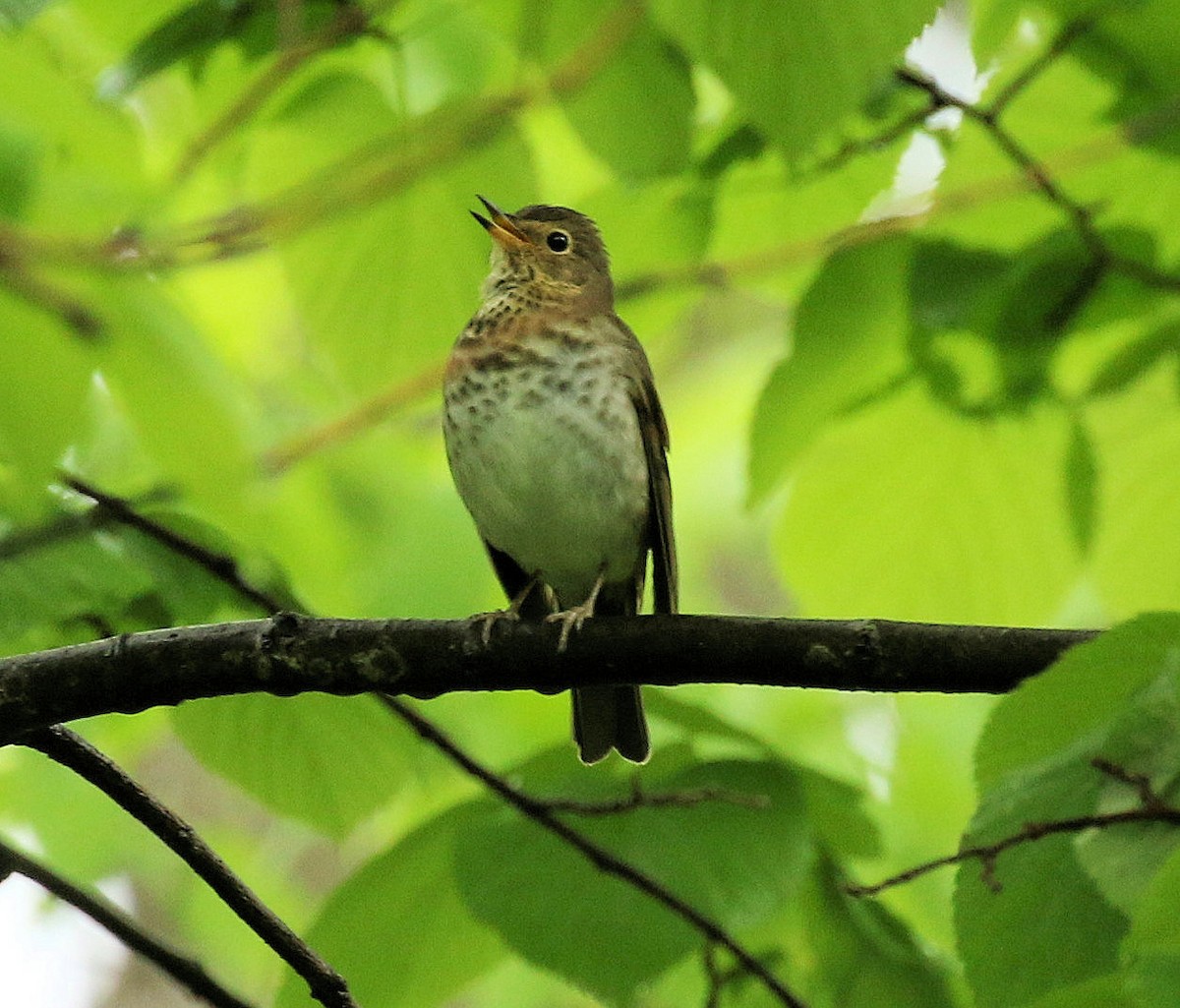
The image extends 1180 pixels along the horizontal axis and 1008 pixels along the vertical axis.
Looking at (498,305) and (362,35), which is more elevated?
(498,305)

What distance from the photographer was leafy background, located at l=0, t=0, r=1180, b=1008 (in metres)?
2.28

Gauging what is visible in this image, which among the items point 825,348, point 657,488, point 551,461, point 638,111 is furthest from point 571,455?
point 638,111

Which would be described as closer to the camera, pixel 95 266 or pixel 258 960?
pixel 95 266

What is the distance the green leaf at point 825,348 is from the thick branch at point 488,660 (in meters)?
0.84

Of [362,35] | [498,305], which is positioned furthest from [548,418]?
[362,35]

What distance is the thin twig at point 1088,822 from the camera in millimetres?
2020

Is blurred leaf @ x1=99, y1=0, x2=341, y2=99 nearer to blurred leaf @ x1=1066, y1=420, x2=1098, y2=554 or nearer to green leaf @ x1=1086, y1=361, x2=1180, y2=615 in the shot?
blurred leaf @ x1=1066, y1=420, x2=1098, y2=554

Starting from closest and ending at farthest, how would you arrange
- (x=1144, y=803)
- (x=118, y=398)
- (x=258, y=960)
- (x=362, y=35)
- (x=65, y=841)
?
1. (x=118, y=398)
2. (x=1144, y=803)
3. (x=362, y=35)
4. (x=65, y=841)
5. (x=258, y=960)

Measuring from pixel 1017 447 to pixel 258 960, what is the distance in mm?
4644

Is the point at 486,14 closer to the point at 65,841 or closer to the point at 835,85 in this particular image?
the point at 835,85

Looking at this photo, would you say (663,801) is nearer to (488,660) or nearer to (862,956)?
(488,660)

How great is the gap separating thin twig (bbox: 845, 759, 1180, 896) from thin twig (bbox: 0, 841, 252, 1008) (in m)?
1.30

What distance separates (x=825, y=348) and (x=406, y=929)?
1579 millimetres

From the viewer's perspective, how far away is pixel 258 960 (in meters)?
7.10
